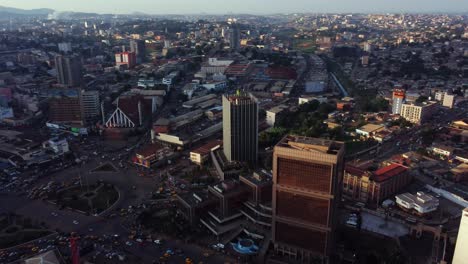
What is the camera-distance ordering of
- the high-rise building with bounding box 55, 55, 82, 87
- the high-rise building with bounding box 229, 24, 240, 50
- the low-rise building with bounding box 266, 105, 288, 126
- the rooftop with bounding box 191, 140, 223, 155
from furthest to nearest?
the high-rise building with bounding box 229, 24, 240, 50 < the high-rise building with bounding box 55, 55, 82, 87 < the low-rise building with bounding box 266, 105, 288, 126 < the rooftop with bounding box 191, 140, 223, 155

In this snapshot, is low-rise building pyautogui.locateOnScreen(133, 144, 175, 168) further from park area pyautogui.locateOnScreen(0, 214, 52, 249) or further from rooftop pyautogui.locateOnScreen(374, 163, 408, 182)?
rooftop pyautogui.locateOnScreen(374, 163, 408, 182)

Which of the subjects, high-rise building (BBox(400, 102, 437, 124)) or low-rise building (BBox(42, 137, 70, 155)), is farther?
high-rise building (BBox(400, 102, 437, 124))

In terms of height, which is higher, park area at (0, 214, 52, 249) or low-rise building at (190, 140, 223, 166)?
low-rise building at (190, 140, 223, 166)

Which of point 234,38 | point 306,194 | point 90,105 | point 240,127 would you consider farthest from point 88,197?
point 234,38

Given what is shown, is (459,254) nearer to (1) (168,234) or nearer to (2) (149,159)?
(1) (168,234)

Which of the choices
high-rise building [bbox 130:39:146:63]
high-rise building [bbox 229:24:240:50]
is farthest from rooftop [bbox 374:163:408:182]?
high-rise building [bbox 229:24:240:50]

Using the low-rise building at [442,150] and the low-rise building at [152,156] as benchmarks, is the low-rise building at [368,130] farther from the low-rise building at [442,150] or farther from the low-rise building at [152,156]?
the low-rise building at [152,156]

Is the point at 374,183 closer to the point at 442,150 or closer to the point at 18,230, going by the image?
the point at 442,150
